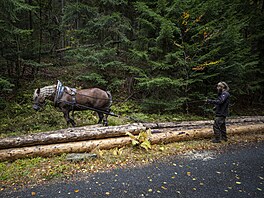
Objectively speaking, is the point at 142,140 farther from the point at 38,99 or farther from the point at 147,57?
the point at 147,57

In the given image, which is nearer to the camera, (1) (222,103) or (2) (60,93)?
(1) (222,103)

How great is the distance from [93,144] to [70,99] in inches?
107

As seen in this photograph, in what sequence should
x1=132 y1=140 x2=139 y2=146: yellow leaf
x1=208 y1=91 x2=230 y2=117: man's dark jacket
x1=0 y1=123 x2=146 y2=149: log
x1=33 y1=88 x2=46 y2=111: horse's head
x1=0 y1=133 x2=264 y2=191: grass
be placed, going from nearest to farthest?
x1=0 y1=133 x2=264 y2=191: grass < x1=0 y1=123 x2=146 y2=149: log < x1=132 y1=140 x2=139 y2=146: yellow leaf < x1=208 y1=91 x2=230 y2=117: man's dark jacket < x1=33 y1=88 x2=46 y2=111: horse's head

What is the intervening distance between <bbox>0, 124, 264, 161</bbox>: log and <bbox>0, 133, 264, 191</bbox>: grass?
6.8 inches

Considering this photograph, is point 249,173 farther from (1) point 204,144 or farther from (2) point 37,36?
(2) point 37,36

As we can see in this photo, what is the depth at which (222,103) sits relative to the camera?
608 centimetres

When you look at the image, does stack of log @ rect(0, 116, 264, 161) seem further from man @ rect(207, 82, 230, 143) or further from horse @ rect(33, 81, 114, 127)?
horse @ rect(33, 81, 114, 127)

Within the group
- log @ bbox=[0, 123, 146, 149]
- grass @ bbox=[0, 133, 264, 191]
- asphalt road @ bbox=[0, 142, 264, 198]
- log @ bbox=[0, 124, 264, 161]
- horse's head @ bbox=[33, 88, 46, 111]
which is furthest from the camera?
horse's head @ bbox=[33, 88, 46, 111]

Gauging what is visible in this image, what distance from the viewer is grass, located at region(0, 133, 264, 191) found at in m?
4.09

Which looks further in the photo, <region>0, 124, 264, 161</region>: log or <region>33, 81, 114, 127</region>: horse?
<region>33, 81, 114, 127</region>: horse

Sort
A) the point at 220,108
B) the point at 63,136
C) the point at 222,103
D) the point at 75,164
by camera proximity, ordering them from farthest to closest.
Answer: the point at 220,108 < the point at 222,103 < the point at 63,136 < the point at 75,164

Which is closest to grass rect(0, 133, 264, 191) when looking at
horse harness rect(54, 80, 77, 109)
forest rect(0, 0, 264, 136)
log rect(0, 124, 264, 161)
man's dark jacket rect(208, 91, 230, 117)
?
log rect(0, 124, 264, 161)

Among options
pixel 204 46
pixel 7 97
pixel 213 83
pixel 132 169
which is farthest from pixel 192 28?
pixel 7 97

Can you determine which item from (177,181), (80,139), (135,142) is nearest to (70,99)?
(80,139)
